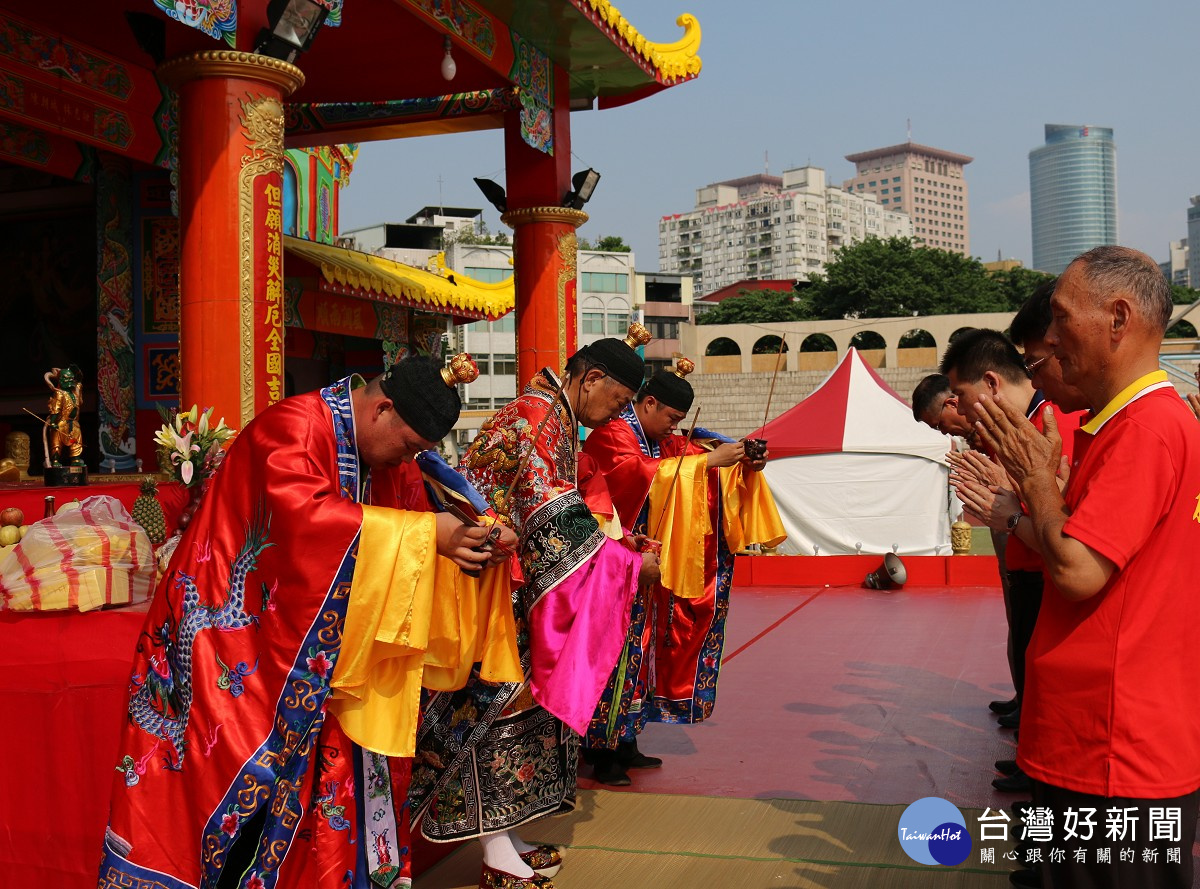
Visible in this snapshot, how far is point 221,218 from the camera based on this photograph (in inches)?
181

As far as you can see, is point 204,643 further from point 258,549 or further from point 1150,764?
point 1150,764

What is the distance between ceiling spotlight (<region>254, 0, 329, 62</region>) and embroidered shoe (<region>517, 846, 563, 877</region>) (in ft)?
11.2

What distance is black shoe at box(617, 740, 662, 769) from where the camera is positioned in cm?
457

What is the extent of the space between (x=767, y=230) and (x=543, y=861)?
9522 cm

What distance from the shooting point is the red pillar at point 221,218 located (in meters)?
4.57

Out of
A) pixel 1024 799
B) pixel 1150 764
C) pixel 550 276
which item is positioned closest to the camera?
pixel 1150 764

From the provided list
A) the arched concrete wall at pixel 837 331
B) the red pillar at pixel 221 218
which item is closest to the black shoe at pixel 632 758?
the red pillar at pixel 221 218

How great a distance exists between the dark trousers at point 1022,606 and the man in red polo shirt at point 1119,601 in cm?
188

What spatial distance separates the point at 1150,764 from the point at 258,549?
190 centimetres

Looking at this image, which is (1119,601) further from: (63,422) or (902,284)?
(902,284)

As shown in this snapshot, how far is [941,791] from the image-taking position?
4.23 m

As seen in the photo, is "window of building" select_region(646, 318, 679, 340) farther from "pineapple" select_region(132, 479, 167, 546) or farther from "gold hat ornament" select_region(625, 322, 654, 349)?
"pineapple" select_region(132, 479, 167, 546)

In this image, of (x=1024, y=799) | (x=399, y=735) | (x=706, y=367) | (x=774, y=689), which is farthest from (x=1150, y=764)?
(x=706, y=367)

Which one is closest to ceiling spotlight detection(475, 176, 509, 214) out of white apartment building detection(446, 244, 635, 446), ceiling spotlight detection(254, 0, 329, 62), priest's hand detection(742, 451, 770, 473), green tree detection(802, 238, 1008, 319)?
ceiling spotlight detection(254, 0, 329, 62)
